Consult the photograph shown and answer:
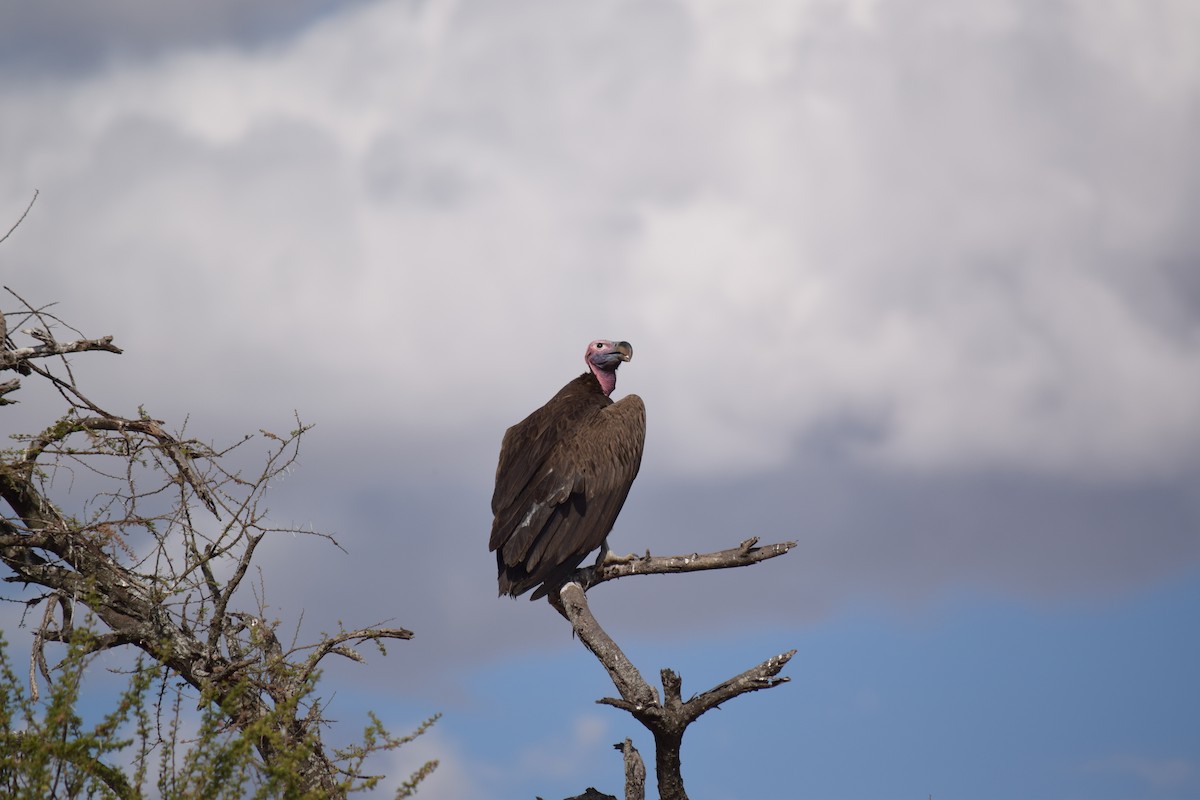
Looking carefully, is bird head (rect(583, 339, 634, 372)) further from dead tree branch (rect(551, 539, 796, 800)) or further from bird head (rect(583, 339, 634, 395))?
dead tree branch (rect(551, 539, 796, 800))

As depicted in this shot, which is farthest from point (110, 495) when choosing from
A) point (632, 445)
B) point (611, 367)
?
point (611, 367)

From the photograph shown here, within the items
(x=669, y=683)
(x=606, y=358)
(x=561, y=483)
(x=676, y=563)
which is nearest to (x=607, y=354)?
(x=606, y=358)

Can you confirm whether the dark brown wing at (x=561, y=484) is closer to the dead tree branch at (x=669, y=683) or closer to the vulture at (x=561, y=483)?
the vulture at (x=561, y=483)

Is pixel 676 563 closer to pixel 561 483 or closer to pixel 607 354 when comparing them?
pixel 561 483

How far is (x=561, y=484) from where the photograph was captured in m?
10.2

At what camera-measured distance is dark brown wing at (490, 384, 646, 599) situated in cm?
973

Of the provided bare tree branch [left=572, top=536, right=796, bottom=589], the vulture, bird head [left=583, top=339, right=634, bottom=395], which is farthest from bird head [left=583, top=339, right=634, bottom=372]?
bare tree branch [left=572, top=536, right=796, bottom=589]

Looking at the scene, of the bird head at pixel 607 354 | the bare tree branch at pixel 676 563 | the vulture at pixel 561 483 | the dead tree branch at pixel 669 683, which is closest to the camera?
the dead tree branch at pixel 669 683

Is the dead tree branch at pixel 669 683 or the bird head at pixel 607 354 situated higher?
the bird head at pixel 607 354

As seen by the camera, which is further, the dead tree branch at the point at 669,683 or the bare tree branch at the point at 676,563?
the bare tree branch at the point at 676,563

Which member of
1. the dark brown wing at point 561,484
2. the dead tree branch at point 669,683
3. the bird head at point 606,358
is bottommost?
the dead tree branch at point 669,683

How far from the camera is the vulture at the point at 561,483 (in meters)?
9.73

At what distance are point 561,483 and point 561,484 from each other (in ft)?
0.04

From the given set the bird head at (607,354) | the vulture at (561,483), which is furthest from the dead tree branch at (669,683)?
the bird head at (607,354)
